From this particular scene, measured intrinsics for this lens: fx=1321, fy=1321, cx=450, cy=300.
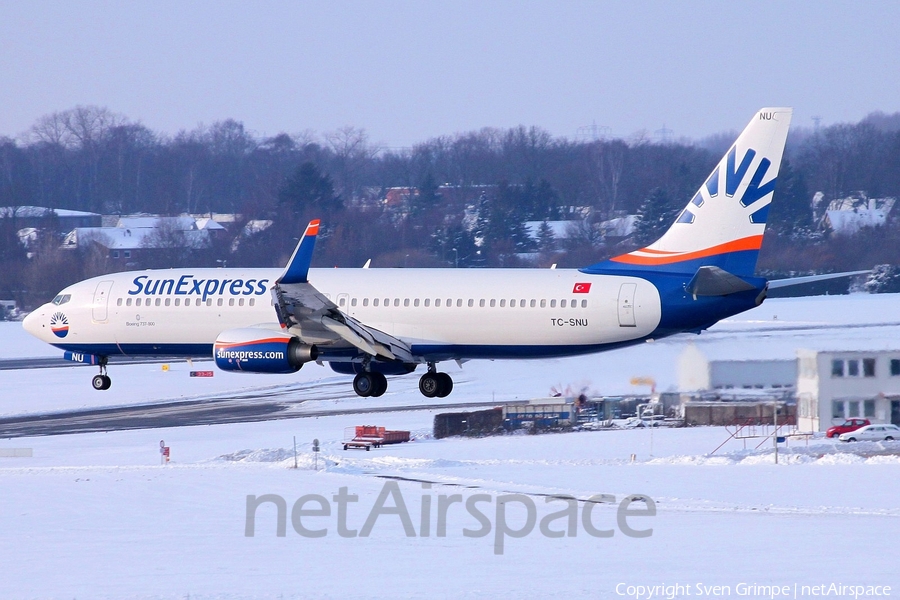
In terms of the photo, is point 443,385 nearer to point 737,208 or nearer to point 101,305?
point 737,208

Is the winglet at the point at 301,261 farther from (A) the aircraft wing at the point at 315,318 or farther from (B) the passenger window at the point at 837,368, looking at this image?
(B) the passenger window at the point at 837,368

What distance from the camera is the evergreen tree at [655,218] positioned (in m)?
109

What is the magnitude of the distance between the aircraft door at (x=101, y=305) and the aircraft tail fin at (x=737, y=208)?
1812 centimetres

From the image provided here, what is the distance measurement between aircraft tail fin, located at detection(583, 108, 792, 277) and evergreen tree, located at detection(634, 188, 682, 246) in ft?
228

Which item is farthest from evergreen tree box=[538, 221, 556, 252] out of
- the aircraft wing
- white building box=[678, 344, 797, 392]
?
the aircraft wing

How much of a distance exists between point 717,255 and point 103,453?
26.6 metres

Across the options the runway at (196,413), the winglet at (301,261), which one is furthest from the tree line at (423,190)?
the winglet at (301,261)

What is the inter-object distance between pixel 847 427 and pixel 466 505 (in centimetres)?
2025

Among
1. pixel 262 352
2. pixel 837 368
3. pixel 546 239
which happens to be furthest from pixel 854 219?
pixel 262 352

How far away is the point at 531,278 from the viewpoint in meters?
40.4

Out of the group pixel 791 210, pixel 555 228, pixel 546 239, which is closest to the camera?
pixel 546 239

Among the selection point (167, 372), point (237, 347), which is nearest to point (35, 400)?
point (167, 372)

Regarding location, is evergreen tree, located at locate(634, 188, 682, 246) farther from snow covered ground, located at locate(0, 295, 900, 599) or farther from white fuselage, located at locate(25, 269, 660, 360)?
white fuselage, located at locate(25, 269, 660, 360)

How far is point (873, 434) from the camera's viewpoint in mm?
52938
